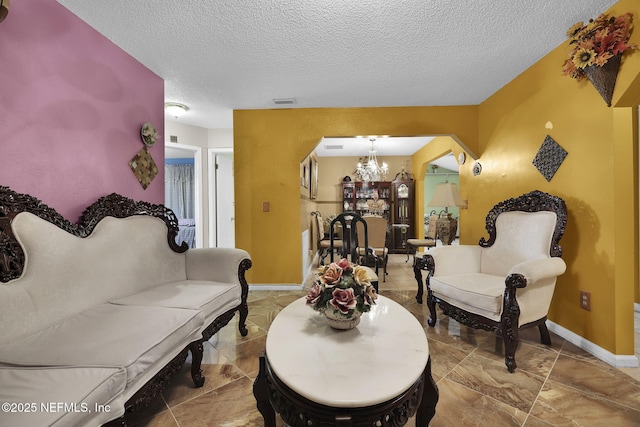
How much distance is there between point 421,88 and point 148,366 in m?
3.39

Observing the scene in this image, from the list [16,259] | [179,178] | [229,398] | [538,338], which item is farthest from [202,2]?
[179,178]

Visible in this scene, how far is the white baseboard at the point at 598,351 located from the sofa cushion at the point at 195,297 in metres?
2.75

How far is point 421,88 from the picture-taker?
3.04 metres

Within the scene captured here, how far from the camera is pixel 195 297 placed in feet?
5.99

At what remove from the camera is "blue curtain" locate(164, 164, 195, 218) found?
284 inches

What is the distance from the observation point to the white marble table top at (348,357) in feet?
2.96

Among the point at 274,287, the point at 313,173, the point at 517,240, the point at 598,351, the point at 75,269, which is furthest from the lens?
the point at 313,173

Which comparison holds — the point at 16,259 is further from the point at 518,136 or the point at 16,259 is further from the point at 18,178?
the point at 518,136

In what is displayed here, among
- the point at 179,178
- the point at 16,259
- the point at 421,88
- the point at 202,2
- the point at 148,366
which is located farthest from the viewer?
the point at 179,178

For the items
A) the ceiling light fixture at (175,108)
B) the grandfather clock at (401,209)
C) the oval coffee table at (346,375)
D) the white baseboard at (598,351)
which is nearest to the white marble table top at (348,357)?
the oval coffee table at (346,375)

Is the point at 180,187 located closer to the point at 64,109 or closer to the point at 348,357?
the point at 64,109

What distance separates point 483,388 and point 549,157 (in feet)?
6.60

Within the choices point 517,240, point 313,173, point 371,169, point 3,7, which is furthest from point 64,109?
point 371,169

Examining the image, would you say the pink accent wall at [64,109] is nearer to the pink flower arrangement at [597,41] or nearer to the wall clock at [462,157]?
the pink flower arrangement at [597,41]
